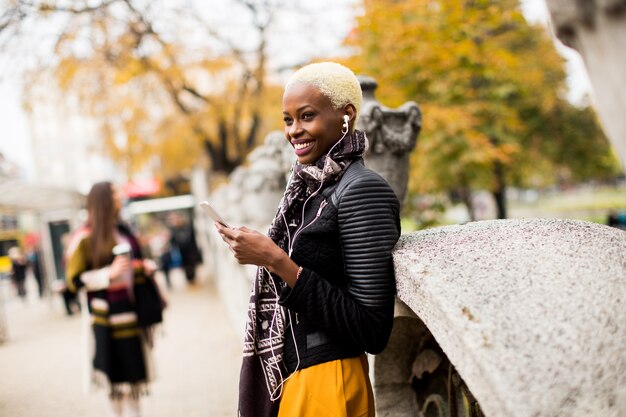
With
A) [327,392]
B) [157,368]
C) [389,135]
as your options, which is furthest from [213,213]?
[157,368]

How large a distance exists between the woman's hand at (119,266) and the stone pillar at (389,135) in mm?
1924

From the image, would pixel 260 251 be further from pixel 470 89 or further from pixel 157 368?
pixel 470 89

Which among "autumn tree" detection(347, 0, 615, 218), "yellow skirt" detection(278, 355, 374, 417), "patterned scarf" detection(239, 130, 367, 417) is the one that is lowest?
"yellow skirt" detection(278, 355, 374, 417)

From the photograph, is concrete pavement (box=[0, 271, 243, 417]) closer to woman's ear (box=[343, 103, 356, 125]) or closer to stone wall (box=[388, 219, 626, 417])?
woman's ear (box=[343, 103, 356, 125])

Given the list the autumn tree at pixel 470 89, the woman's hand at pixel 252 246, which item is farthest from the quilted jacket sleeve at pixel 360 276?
the autumn tree at pixel 470 89

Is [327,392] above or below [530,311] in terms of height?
below

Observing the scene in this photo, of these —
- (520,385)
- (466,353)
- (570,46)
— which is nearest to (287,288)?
(466,353)

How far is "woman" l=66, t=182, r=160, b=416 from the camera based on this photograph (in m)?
3.85

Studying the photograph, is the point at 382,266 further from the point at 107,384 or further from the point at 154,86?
the point at 154,86

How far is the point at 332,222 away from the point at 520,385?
0.74m

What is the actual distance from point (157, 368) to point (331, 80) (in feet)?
19.6

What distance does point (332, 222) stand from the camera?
1641 millimetres

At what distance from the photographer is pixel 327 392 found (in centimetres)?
167

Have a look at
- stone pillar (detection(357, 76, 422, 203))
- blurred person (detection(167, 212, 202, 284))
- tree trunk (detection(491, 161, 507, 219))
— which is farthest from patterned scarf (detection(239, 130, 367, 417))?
blurred person (detection(167, 212, 202, 284))
